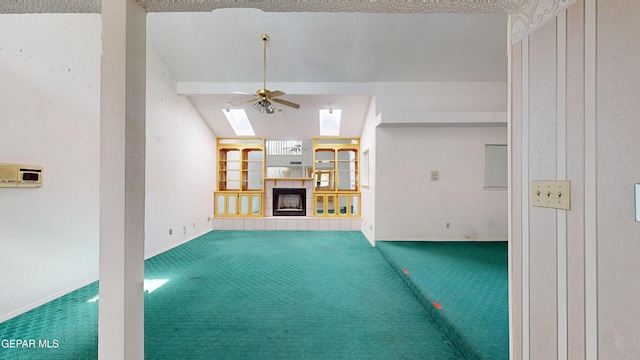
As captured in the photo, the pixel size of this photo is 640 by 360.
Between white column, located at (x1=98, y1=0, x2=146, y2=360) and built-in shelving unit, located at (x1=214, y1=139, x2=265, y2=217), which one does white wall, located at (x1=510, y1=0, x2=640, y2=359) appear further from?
built-in shelving unit, located at (x1=214, y1=139, x2=265, y2=217)

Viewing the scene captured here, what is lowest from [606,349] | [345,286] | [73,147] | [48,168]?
[345,286]

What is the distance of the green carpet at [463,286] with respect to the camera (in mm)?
1626

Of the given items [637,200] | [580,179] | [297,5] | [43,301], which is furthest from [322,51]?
[43,301]

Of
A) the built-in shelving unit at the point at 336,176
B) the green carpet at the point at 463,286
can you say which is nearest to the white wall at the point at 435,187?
the green carpet at the point at 463,286

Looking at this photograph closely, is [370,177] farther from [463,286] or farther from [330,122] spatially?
[463,286]

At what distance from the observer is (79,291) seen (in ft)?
7.97

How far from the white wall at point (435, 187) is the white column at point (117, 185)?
12.1 ft

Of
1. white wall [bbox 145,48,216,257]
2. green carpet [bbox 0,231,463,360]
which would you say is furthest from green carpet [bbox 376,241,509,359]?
white wall [bbox 145,48,216,257]

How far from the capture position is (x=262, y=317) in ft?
6.66

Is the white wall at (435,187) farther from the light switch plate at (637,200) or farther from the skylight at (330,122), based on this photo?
the light switch plate at (637,200)

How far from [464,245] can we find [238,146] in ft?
17.5

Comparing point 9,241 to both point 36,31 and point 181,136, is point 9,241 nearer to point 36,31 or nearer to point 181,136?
point 36,31

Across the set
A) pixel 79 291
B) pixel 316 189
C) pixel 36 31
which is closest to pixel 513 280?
pixel 79 291

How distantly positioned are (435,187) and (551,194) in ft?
11.7
